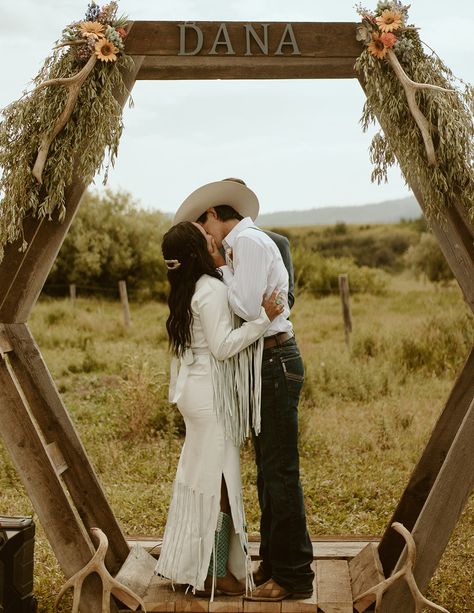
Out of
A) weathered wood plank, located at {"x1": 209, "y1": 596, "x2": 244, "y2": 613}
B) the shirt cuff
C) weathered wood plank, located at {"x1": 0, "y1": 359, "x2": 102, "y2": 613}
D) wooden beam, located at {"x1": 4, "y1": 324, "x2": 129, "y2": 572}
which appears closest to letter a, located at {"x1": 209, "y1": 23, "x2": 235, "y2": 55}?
the shirt cuff

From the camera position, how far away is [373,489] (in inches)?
258

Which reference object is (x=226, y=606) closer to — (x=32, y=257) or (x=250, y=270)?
(x=250, y=270)

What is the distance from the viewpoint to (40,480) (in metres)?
4.02

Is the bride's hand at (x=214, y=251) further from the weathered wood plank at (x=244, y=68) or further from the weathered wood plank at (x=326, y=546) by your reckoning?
the weathered wood plank at (x=326, y=546)

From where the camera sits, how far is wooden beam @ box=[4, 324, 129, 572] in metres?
4.21

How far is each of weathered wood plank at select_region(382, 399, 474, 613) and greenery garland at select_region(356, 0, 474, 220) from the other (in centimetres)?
109

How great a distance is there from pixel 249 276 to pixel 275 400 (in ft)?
2.16

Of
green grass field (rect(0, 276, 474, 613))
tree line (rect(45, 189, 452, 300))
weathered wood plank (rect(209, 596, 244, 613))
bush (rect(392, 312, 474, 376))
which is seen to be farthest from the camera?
tree line (rect(45, 189, 452, 300))

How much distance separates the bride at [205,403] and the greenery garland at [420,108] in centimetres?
99

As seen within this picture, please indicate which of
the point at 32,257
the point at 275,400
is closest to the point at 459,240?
the point at 275,400

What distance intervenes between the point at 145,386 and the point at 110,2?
16.7ft

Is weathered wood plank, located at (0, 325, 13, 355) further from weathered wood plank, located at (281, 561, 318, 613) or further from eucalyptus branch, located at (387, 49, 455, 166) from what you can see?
eucalyptus branch, located at (387, 49, 455, 166)

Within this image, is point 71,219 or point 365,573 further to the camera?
point 365,573

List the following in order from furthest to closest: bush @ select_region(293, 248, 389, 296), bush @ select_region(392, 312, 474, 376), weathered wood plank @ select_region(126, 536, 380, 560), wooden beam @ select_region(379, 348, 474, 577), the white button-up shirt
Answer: bush @ select_region(293, 248, 389, 296)
bush @ select_region(392, 312, 474, 376)
weathered wood plank @ select_region(126, 536, 380, 560)
wooden beam @ select_region(379, 348, 474, 577)
the white button-up shirt
